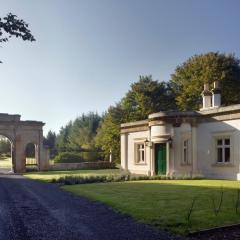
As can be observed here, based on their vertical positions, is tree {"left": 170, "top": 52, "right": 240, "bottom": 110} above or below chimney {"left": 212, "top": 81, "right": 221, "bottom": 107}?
above

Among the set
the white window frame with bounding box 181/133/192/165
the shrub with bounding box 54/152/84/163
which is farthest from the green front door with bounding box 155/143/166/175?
the shrub with bounding box 54/152/84/163

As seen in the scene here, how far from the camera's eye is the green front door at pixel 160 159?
108 ft

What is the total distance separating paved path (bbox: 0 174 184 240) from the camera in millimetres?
9883

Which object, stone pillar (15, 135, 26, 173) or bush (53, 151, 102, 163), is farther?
bush (53, 151, 102, 163)

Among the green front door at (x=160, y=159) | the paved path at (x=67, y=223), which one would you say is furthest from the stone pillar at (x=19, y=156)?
the paved path at (x=67, y=223)

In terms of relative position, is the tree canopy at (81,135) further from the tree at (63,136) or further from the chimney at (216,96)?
the chimney at (216,96)

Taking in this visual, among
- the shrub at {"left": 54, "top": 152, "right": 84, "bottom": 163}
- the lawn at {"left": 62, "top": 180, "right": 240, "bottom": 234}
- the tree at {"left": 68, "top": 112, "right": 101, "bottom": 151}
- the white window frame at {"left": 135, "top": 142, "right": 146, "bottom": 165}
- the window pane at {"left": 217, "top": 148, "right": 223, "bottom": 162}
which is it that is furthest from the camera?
the tree at {"left": 68, "top": 112, "right": 101, "bottom": 151}

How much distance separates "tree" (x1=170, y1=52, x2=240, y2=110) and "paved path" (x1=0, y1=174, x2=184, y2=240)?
3550cm

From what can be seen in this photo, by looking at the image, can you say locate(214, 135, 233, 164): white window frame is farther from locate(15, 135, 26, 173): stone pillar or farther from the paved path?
locate(15, 135, 26, 173): stone pillar

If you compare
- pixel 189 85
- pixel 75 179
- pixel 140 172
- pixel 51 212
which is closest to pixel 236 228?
pixel 51 212

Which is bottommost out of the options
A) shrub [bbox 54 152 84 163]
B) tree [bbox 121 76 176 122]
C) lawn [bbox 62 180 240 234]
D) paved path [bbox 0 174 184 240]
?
paved path [bbox 0 174 184 240]

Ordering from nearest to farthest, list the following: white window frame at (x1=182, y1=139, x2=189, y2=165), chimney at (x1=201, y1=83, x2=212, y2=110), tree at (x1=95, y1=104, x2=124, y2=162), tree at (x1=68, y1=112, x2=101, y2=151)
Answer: white window frame at (x1=182, y1=139, x2=189, y2=165) < chimney at (x1=201, y1=83, x2=212, y2=110) < tree at (x1=95, y1=104, x2=124, y2=162) < tree at (x1=68, y1=112, x2=101, y2=151)

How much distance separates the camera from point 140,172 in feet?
122

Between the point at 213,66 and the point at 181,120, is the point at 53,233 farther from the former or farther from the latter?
the point at 213,66
